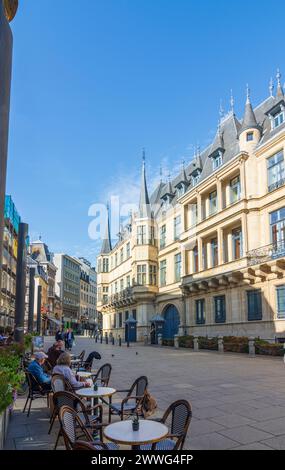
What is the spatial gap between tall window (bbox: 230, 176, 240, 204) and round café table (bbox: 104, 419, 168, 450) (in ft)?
88.1

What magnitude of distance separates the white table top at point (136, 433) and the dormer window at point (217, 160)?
30896 mm

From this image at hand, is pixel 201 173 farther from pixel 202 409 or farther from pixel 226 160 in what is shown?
pixel 202 409

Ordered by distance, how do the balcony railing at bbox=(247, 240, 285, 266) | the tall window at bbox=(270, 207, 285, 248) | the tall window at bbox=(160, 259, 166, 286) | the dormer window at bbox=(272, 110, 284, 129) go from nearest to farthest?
the balcony railing at bbox=(247, 240, 285, 266) → the tall window at bbox=(270, 207, 285, 248) → the dormer window at bbox=(272, 110, 284, 129) → the tall window at bbox=(160, 259, 166, 286)

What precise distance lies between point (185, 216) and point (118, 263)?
23.8 meters

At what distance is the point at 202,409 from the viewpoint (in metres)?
8.91

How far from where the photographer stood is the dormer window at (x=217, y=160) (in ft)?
112

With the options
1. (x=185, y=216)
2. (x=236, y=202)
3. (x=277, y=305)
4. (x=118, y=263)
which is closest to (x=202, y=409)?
(x=277, y=305)

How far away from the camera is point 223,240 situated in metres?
31.9

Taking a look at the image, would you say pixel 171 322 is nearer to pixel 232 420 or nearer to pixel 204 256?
pixel 204 256

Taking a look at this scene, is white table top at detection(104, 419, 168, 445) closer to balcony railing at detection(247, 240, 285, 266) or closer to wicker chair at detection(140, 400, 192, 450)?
wicker chair at detection(140, 400, 192, 450)

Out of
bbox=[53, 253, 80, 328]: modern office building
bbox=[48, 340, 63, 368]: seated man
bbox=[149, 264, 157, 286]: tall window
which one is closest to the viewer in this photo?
bbox=[48, 340, 63, 368]: seated man

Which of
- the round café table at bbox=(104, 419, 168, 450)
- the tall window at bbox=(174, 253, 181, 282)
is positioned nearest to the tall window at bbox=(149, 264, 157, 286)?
the tall window at bbox=(174, 253, 181, 282)

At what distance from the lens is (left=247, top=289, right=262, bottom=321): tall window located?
26423 mm
